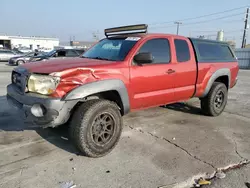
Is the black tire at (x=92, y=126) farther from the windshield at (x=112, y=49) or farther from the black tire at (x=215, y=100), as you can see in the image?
the black tire at (x=215, y=100)

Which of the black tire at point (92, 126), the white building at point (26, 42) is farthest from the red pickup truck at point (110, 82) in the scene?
the white building at point (26, 42)

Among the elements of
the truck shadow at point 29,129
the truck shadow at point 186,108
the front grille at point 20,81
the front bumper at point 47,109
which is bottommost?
the truck shadow at point 186,108

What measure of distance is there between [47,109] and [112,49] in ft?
5.79

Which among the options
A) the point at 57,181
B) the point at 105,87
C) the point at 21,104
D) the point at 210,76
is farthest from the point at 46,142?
the point at 210,76

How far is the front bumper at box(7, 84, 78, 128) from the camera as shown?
9.35 ft

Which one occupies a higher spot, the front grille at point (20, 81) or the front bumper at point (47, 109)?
the front grille at point (20, 81)

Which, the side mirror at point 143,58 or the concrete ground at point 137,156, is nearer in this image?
the concrete ground at point 137,156

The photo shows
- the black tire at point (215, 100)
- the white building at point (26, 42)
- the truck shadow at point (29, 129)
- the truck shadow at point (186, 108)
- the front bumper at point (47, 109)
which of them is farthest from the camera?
the white building at point (26, 42)

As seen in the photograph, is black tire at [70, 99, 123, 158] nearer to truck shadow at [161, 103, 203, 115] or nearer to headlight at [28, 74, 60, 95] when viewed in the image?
headlight at [28, 74, 60, 95]

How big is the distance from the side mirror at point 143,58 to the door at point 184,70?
2.94 feet

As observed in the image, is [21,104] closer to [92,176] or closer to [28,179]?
[28,179]

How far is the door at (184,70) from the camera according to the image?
14.2ft

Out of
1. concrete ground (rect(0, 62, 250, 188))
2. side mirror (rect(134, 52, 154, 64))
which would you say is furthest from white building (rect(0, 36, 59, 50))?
side mirror (rect(134, 52, 154, 64))

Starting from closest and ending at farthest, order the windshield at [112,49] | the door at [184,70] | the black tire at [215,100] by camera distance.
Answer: the windshield at [112,49] → the door at [184,70] → the black tire at [215,100]
